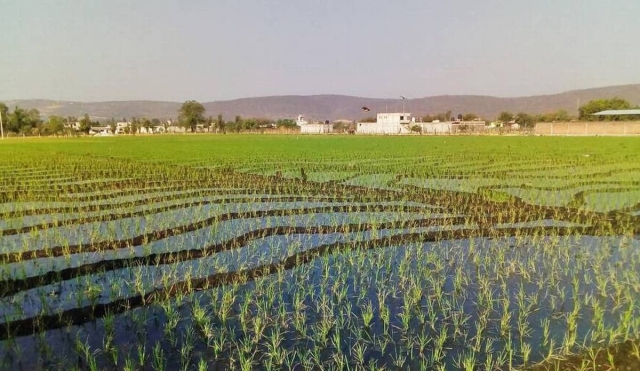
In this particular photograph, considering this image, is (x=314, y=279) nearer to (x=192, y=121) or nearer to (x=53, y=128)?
(x=53, y=128)

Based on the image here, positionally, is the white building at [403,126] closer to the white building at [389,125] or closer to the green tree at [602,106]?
the white building at [389,125]

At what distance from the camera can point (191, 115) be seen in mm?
102938

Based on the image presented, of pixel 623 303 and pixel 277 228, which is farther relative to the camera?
pixel 277 228

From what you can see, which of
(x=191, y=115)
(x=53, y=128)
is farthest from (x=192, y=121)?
(x=53, y=128)

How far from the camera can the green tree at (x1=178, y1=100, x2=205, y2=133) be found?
103 metres

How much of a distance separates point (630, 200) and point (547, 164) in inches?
367

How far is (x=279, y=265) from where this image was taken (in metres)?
7.09

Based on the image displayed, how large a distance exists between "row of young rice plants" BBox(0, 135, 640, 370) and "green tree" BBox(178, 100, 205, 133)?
92235mm

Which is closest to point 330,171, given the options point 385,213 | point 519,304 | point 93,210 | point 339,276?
point 385,213

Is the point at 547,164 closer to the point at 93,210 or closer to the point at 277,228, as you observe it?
the point at 277,228

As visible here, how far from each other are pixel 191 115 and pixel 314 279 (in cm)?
10109

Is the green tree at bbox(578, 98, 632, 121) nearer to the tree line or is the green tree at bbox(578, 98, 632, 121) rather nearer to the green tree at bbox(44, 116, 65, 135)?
the tree line

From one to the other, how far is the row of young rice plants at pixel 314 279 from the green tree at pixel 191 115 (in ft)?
303

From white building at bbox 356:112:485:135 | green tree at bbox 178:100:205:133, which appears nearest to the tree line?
green tree at bbox 178:100:205:133
